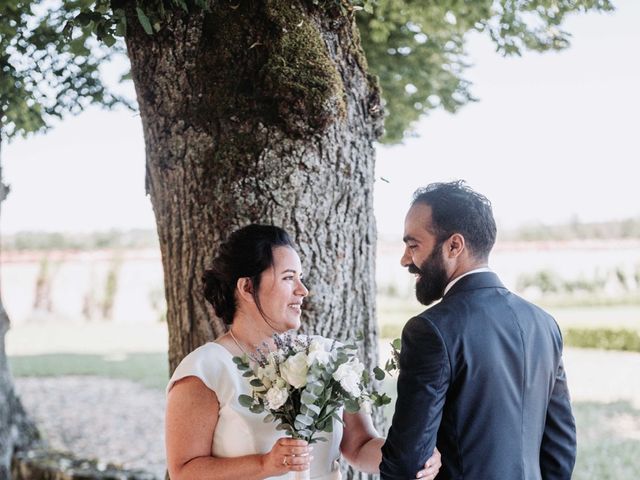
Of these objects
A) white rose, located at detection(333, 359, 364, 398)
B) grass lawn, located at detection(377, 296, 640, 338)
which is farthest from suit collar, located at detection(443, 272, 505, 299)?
grass lawn, located at detection(377, 296, 640, 338)

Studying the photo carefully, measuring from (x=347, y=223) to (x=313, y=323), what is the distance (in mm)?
537

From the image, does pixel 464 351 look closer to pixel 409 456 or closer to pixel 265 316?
pixel 409 456

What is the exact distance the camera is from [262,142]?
385 centimetres

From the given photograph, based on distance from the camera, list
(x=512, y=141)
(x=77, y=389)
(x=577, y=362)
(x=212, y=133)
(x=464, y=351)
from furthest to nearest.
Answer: (x=512, y=141)
(x=577, y=362)
(x=77, y=389)
(x=212, y=133)
(x=464, y=351)

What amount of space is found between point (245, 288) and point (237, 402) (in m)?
0.44

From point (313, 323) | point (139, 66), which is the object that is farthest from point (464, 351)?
point (139, 66)

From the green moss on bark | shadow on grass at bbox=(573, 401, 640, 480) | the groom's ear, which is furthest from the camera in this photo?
shadow on grass at bbox=(573, 401, 640, 480)

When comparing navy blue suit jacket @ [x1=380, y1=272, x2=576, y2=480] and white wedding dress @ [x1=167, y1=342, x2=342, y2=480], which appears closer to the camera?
navy blue suit jacket @ [x1=380, y1=272, x2=576, y2=480]

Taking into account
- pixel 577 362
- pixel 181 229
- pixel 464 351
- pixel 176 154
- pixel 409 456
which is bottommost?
pixel 577 362

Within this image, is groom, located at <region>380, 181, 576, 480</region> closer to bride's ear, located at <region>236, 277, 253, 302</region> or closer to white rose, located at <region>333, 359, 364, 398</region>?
white rose, located at <region>333, 359, 364, 398</region>

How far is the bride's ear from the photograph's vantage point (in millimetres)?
3143

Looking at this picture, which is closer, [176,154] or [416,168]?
[176,154]

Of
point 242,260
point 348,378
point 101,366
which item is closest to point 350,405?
point 348,378

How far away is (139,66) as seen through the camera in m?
4.13
